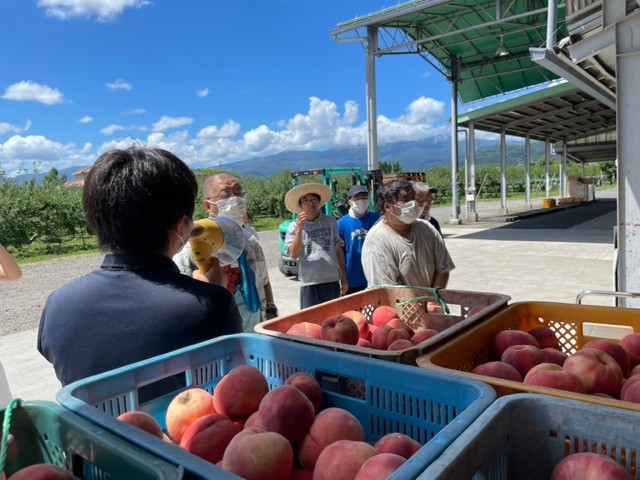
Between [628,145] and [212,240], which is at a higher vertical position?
[628,145]

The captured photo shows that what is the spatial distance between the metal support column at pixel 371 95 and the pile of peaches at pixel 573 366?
1524 cm

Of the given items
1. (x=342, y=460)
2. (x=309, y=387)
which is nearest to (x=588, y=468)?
(x=342, y=460)

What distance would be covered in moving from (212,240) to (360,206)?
3.44 m

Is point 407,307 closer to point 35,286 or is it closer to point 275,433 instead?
point 275,433

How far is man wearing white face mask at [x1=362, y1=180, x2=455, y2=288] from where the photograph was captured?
348 cm

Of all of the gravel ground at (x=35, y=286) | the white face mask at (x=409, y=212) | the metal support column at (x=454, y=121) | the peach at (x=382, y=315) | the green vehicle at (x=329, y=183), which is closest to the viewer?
the peach at (x=382, y=315)

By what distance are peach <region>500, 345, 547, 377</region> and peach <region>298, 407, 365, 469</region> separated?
755mm

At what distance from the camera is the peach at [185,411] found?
56.0 inches

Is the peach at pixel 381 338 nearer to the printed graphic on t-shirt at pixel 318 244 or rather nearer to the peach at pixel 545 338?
the peach at pixel 545 338

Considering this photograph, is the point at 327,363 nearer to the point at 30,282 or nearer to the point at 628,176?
the point at 628,176

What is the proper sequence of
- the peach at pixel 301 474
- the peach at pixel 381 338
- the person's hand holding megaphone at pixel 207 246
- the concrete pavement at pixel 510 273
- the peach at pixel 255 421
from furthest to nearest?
the concrete pavement at pixel 510 273 < the person's hand holding megaphone at pixel 207 246 < the peach at pixel 381 338 < the peach at pixel 255 421 < the peach at pixel 301 474

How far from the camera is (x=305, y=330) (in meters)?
2.20

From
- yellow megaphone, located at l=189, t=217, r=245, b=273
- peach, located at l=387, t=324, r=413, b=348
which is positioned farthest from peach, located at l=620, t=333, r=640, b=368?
yellow megaphone, located at l=189, t=217, r=245, b=273

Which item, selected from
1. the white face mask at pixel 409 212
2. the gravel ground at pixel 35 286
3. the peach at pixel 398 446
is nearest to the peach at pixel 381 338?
the peach at pixel 398 446
